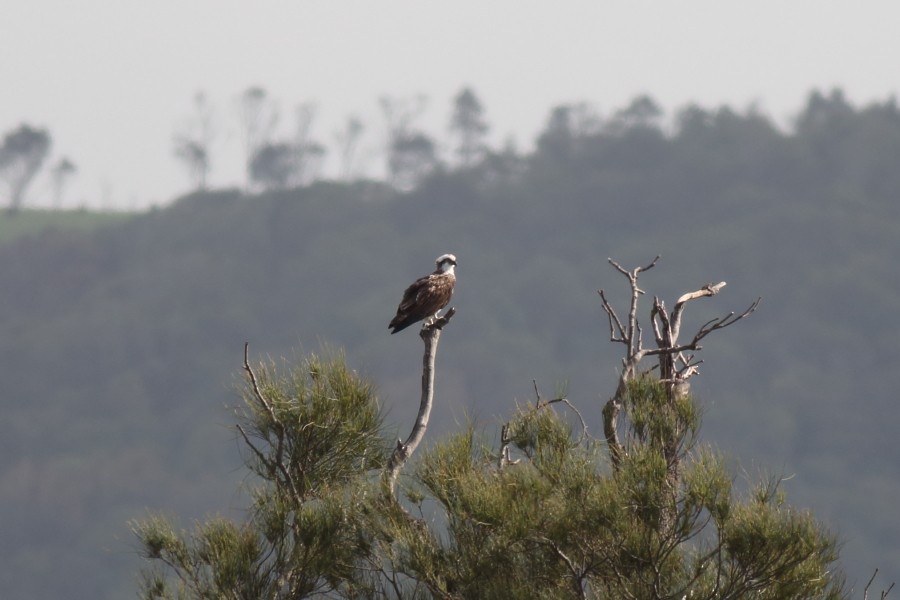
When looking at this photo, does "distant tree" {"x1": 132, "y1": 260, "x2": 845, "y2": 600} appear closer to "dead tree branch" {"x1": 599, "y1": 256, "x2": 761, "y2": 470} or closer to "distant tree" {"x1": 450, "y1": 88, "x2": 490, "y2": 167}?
"dead tree branch" {"x1": 599, "y1": 256, "x2": 761, "y2": 470}

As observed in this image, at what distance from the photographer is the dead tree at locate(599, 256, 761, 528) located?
902 centimetres

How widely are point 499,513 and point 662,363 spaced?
2.09 metres

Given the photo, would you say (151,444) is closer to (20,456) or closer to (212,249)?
(20,456)

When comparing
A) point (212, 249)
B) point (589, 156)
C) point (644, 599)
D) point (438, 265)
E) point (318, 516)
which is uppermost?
point (589, 156)

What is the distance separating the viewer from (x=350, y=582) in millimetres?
9336

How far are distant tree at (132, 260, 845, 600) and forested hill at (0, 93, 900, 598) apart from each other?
121743 millimetres

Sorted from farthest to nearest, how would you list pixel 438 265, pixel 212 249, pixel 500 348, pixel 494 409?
pixel 212 249, pixel 500 348, pixel 494 409, pixel 438 265

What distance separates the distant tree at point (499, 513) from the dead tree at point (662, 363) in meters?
0.02

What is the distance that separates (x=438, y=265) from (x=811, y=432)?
141 m

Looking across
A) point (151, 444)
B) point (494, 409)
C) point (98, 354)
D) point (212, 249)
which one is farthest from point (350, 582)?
point (212, 249)

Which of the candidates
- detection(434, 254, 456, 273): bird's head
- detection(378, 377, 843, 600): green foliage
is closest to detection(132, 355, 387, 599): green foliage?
detection(378, 377, 843, 600): green foliage

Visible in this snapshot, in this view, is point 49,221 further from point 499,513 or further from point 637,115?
point 499,513

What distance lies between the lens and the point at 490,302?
16875 cm

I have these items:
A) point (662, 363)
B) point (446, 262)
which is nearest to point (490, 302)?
point (446, 262)
